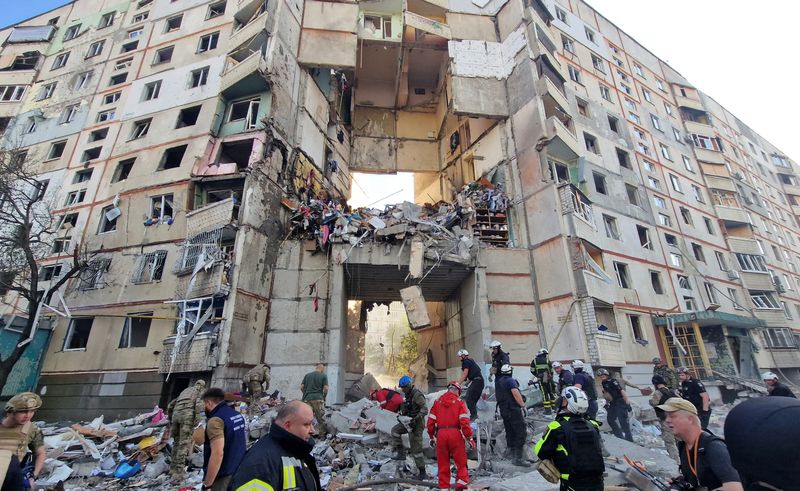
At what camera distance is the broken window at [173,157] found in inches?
694

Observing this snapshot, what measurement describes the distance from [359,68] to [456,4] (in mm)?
7650

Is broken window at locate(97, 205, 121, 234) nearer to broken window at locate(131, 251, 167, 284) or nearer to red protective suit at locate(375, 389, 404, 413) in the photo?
broken window at locate(131, 251, 167, 284)

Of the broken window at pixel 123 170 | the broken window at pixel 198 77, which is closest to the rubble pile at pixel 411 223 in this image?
the broken window at pixel 198 77

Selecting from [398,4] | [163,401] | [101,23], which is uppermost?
[101,23]

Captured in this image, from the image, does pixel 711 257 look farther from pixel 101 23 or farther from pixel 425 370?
pixel 101 23

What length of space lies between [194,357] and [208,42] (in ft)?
59.8

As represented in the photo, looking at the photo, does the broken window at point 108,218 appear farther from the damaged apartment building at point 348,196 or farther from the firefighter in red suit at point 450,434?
the firefighter in red suit at point 450,434

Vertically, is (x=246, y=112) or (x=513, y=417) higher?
(x=246, y=112)

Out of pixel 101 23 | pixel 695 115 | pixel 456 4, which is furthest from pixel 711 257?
pixel 101 23

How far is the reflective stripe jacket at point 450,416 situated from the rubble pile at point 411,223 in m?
8.99

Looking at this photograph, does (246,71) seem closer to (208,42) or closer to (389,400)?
(208,42)

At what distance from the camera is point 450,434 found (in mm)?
5715

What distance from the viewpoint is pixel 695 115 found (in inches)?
1235

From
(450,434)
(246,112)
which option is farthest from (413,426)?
(246,112)
